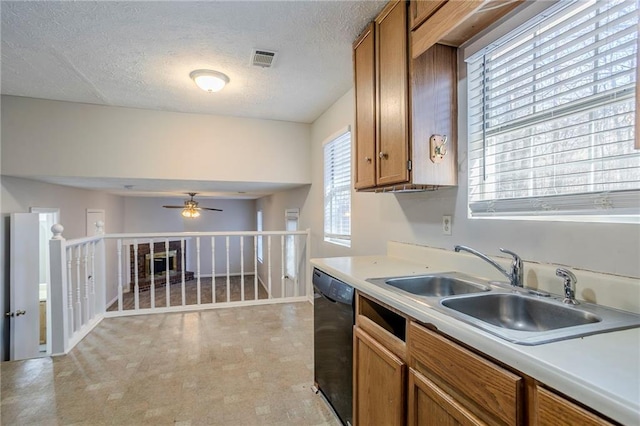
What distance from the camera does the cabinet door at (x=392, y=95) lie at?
168 cm

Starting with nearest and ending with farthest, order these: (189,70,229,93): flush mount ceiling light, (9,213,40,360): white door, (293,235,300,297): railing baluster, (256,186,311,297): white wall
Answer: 1. (189,70,229,93): flush mount ceiling light
2. (9,213,40,360): white door
3. (293,235,300,297): railing baluster
4. (256,186,311,297): white wall

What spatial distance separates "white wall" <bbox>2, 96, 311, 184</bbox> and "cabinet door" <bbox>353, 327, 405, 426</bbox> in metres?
2.88

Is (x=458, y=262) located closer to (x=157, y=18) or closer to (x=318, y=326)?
(x=318, y=326)

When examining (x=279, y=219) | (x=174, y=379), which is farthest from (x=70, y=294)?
(x=279, y=219)

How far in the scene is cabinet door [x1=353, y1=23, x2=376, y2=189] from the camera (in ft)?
6.48

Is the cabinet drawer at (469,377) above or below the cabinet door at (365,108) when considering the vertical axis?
below

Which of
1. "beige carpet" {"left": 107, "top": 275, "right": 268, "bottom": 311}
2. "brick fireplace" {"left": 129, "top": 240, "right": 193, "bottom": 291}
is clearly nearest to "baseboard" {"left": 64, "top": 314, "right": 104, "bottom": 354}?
"beige carpet" {"left": 107, "top": 275, "right": 268, "bottom": 311}

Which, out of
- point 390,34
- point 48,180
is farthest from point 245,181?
point 390,34

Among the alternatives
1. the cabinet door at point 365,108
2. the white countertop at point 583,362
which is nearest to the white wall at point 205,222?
the cabinet door at point 365,108

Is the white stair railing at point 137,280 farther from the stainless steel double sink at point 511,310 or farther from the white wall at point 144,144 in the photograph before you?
the stainless steel double sink at point 511,310

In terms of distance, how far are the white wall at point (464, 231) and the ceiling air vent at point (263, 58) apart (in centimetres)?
92

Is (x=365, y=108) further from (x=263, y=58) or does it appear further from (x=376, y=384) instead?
(x=376, y=384)

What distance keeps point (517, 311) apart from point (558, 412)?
0.64 meters

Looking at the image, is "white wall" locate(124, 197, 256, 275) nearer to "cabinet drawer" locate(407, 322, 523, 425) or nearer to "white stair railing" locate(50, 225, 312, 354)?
"white stair railing" locate(50, 225, 312, 354)
